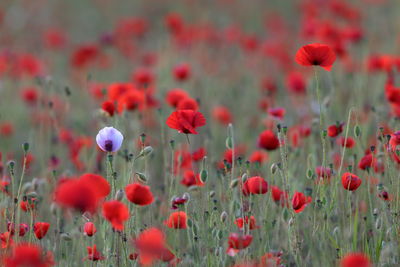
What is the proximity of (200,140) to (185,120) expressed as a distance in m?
2.20

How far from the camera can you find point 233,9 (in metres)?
8.74

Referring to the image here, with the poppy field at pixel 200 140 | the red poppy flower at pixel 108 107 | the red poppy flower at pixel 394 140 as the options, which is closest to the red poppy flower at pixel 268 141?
the poppy field at pixel 200 140

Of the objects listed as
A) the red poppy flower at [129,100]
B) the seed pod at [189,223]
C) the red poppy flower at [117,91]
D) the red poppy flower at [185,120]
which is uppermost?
the red poppy flower at [117,91]

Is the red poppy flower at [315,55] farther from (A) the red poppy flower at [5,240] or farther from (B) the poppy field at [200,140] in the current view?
(A) the red poppy flower at [5,240]

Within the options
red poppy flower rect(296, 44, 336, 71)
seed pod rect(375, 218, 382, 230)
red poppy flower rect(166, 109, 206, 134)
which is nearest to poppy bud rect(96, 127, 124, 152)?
red poppy flower rect(166, 109, 206, 134)

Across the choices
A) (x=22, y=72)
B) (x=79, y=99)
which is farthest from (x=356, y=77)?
(x=22, y=72)

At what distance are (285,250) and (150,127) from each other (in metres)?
2.04

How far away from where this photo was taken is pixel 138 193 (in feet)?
6.23

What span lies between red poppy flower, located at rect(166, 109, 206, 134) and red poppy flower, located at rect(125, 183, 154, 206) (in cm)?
34

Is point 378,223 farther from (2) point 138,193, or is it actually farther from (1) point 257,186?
(2) point 138,193

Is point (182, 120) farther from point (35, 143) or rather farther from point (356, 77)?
point (356, 77)

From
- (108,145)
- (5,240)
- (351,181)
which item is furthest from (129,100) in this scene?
(351,181)

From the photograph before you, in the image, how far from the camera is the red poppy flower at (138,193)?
1890 millimetres

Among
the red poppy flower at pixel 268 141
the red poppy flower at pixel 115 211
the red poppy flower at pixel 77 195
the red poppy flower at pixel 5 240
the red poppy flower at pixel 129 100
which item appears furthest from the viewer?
the red poppy flower at pixel 129 100
